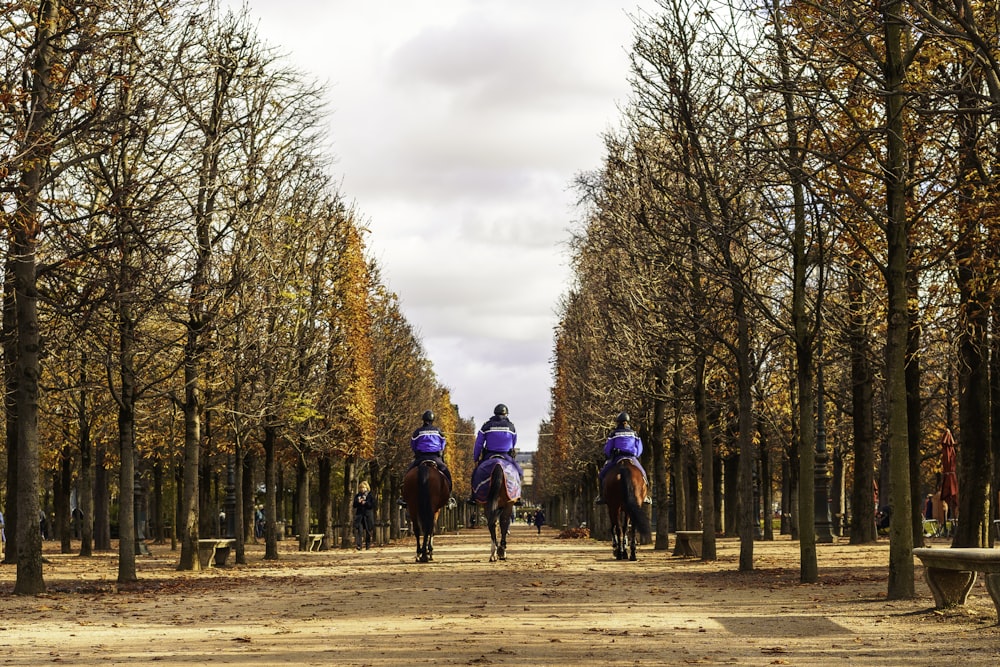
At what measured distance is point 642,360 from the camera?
34.1 meters

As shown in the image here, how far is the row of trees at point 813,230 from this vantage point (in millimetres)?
16812

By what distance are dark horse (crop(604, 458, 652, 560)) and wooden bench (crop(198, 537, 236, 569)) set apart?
851cm

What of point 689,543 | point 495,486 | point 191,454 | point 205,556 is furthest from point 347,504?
point 191,454

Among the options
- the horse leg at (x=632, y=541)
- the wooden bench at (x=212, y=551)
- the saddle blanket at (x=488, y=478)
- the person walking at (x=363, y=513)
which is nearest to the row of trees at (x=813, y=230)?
the horse leg at (x=632, y=541)

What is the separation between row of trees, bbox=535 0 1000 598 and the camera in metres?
16.8

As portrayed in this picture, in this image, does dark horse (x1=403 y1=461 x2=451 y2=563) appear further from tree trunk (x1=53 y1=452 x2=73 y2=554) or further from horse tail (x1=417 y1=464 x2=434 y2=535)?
tree trunk (x1=53 y1=452 x2=73 y2=554)

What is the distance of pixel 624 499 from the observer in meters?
32.0

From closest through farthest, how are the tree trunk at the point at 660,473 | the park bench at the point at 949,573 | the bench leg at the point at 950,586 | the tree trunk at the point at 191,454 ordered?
1. the park bench at the point at 949,573
2. the bench leg at the point at 950,586
3. the tree trunk at the point at 191,454
4. the tree trunk at the point at 660,473

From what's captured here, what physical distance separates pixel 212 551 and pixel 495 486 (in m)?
6.42

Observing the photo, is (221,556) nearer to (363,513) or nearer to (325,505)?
(363,513)

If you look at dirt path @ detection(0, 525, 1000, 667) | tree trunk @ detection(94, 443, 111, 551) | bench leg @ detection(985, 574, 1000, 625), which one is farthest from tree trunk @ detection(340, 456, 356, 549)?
bench leg @ detection(985, 574, 1000, 625)

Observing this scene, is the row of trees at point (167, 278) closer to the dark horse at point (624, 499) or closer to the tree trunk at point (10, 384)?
the tree trunk at point (10, 384)

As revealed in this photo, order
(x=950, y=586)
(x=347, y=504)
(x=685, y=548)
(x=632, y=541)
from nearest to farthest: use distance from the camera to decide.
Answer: (x=950, y=586) → (x=632, y=541) → (x=685, y=548) → (x=347, y=504)

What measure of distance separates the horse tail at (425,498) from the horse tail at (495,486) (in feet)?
4.40
